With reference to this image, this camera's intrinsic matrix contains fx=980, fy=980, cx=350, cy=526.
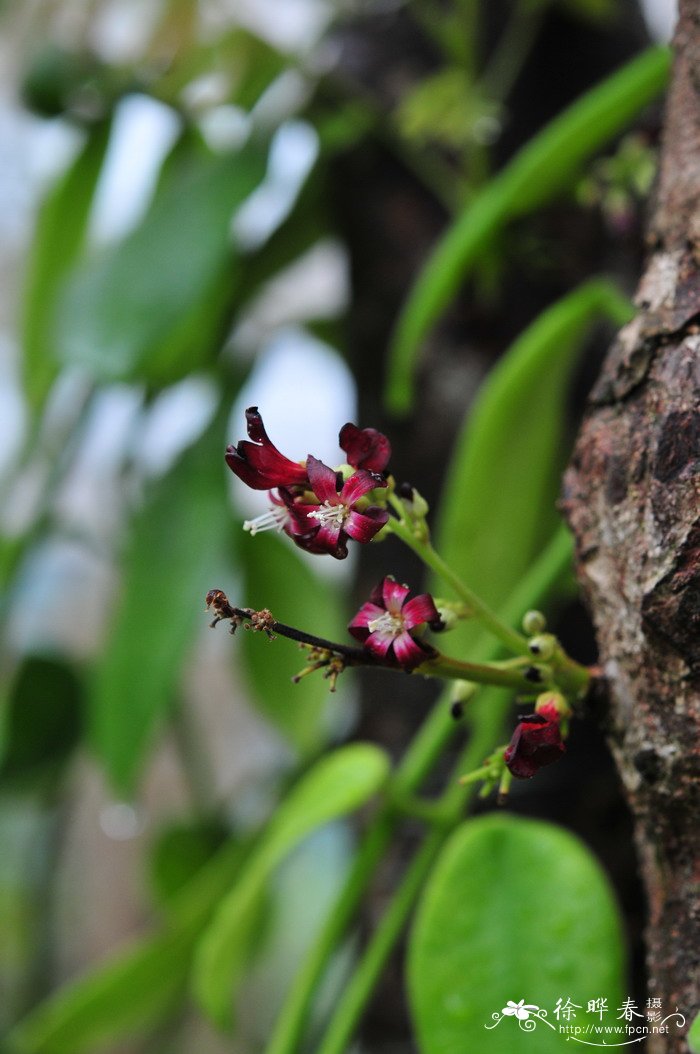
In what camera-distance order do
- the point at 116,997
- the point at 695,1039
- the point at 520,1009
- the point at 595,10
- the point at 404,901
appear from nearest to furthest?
1. the point at 695,1039
2. the point at 520,1009
3. the point at 404,901
4. the point at 116,997
5. the point at 595,10

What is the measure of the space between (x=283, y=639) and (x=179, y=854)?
8.8 inches

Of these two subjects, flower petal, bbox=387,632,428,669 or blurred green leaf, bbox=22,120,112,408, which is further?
blurred green leaf, bbox=22,120,112,408

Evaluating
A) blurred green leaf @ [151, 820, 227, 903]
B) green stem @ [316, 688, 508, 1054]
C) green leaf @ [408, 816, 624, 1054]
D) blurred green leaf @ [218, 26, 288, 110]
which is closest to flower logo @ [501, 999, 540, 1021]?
green leaf @ [408, 816, 624, 1054]

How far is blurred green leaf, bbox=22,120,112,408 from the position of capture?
76 cm

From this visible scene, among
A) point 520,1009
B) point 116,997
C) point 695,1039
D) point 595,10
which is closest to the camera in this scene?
point 695,1039

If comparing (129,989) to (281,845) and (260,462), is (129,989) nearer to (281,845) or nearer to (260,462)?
(281,845)

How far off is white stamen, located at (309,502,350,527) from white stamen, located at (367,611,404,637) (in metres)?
0.03

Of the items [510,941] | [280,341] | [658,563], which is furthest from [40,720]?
[658,563]

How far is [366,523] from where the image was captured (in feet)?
0.78

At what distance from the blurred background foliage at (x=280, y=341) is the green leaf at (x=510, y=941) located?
0.07 m

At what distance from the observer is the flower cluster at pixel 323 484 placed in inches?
9.5

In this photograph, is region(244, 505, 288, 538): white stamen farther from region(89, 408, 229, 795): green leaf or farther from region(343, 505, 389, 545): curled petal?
region(89, 408, 229, 795): green leaf

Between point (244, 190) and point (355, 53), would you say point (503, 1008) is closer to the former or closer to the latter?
→ point (244, 190)

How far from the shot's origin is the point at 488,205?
52 centimetres
